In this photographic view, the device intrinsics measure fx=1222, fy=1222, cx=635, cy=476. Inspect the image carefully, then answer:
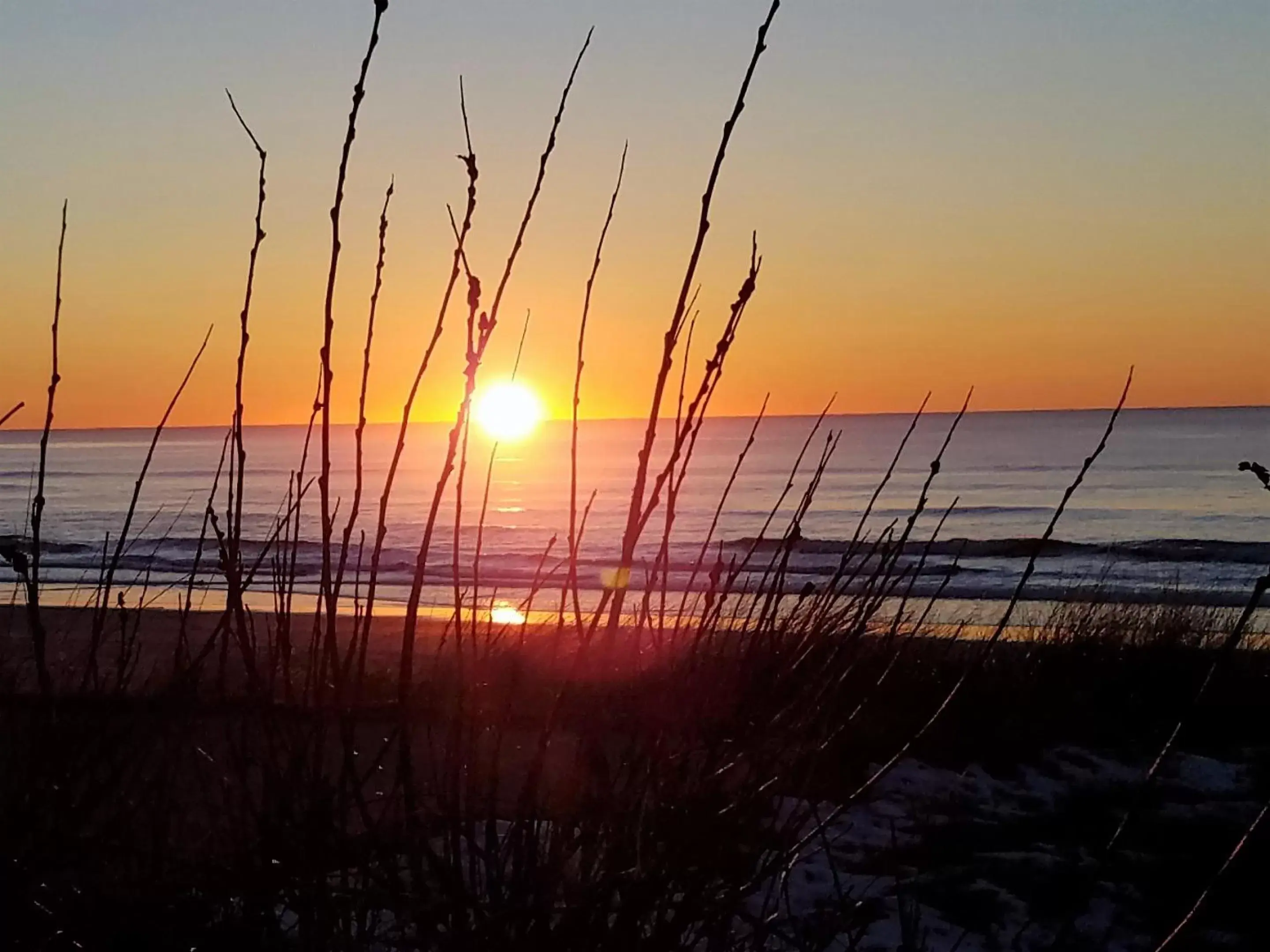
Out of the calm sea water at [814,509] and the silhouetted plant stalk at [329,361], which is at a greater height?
the calm sea water at [814,509]

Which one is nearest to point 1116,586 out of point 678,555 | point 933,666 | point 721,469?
point 678,555

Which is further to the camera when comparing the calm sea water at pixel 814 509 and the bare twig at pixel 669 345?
the calm sea water at pixel 814 509

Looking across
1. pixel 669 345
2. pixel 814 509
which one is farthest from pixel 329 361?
pixel 814 509

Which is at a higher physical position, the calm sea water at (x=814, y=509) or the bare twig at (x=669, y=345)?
the calm sea water at (x=814, y=509)

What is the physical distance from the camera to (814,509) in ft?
131

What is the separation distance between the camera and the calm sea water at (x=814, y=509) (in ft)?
73.6

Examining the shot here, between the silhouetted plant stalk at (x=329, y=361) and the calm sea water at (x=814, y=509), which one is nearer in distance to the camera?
the silhouetted plant stalk at (x=329, y=361)

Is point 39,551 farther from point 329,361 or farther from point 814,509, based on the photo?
point 814,509

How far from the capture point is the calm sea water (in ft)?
73.6

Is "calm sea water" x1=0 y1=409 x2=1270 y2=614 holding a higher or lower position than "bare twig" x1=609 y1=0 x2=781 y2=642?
higher

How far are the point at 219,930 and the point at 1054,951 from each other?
1236 millimetres

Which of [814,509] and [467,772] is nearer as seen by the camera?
[467,772]

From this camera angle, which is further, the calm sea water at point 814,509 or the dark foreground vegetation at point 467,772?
the calm sea water at point 814,509

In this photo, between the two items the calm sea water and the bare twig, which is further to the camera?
the calm sea water
